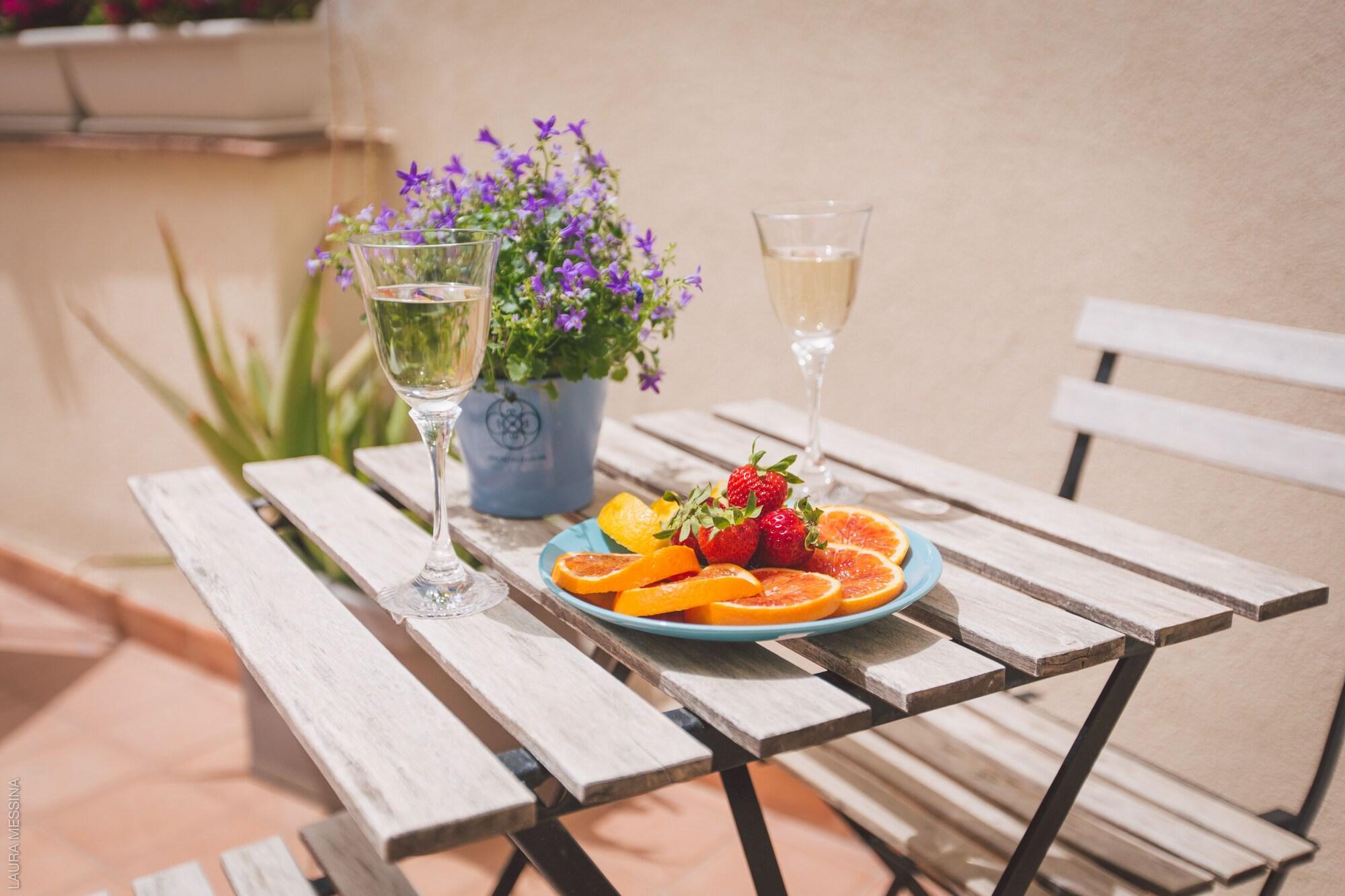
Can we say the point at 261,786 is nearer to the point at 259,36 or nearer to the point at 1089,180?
the point at 259,36

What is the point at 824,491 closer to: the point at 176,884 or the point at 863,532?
the point at 863,532

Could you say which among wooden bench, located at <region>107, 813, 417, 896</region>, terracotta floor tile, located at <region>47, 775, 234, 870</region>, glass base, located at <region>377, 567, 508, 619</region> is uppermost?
glass base, located at <region>377, 567, 508, 619</region>

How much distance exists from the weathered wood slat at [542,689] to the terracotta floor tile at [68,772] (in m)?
1.50

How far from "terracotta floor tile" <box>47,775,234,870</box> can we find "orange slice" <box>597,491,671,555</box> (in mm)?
1595

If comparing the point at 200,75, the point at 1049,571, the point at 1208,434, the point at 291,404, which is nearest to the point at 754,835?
the point at 1049,571

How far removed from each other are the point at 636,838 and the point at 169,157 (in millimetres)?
1901

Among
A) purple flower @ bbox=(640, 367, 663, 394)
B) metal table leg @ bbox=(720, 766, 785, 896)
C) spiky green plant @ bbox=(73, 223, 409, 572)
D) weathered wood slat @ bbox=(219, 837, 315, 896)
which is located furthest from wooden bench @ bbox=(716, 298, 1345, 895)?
spiky green plant @ bbox=(73, 223, 409, 572)

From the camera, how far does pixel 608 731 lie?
2.69ft

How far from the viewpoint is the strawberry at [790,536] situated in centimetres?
100

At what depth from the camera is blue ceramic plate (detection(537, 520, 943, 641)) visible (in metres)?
0.91

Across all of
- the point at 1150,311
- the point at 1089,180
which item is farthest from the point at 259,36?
the point at 1150,311

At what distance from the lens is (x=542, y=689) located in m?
0.89

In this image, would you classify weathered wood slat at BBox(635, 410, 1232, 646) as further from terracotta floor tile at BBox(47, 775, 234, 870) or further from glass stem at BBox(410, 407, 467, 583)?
terracotta floor tile at BBox(47, 775, 234, 870)

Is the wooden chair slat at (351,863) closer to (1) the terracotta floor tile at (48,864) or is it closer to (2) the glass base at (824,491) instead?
(2) the glass base at (824,491)
